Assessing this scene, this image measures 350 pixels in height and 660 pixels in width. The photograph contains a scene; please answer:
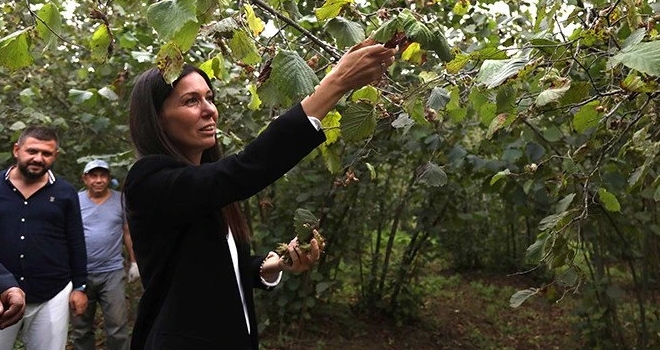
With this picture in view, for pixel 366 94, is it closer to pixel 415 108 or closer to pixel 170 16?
pixel 415 108

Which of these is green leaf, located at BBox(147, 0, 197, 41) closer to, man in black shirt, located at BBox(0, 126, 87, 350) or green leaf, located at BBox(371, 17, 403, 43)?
green leaf, located at BBox(371, 17, 403, 43)

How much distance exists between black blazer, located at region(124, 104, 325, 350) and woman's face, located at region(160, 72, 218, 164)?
0.44ft

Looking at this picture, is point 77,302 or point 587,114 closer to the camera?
point 587,114

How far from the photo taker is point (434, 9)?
4.66m

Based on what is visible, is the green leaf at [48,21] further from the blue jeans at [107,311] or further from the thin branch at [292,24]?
the blue jeans at [107,311]

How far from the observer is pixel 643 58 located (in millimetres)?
1378

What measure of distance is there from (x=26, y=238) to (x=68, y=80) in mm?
2459

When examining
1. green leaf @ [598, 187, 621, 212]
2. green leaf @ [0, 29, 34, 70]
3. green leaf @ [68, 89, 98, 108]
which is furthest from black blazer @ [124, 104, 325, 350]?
green leaf @ [68, 89, 98, 108]

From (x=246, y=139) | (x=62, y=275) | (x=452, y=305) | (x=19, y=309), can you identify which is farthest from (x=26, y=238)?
(x=452, y=305)

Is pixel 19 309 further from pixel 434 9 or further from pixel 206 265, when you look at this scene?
pixel 434 9

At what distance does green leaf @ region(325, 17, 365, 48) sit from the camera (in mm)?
1706

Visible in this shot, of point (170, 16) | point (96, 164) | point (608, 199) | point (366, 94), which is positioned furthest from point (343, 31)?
point (96, 164)

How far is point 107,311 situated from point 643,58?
4280 mm

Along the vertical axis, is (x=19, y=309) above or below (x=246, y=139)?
below
